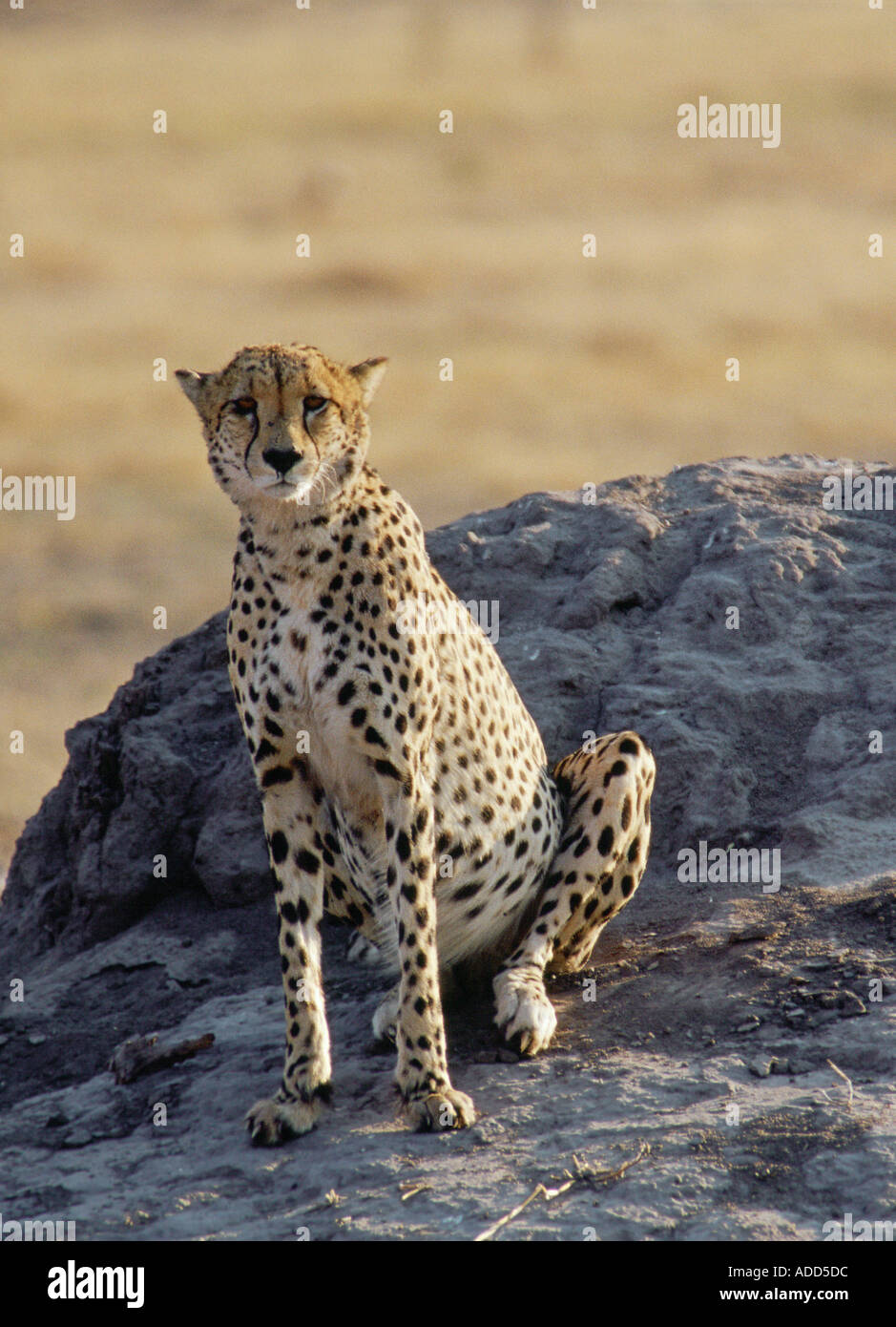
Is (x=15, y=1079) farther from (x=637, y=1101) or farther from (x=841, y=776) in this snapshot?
(x=841, y=776)

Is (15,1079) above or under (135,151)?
under

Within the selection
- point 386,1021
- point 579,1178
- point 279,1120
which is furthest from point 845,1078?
point 279,1120

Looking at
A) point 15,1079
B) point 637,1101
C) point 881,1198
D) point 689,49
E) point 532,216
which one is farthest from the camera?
point 689,49

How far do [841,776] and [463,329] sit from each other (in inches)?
513

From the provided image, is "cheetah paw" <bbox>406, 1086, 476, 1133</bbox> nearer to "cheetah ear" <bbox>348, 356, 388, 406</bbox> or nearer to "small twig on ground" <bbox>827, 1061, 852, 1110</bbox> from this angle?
"small twig on ground" <bbox>827, 1061, 852, 1110</bbox>

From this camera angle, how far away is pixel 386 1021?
4.56m

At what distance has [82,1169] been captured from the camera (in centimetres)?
414

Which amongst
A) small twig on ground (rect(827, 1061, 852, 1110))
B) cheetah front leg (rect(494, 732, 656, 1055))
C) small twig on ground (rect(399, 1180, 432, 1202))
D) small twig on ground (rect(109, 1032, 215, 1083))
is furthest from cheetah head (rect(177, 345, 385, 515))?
small twig on ground (rect(827, 1061, 852, 1110))

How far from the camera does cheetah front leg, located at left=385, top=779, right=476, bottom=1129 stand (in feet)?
13.5

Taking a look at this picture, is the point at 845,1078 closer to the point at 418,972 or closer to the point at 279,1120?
the point at 418,972

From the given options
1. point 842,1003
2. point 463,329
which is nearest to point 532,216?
point 463,329

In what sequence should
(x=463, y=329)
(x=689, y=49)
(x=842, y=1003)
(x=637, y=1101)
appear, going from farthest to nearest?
(x=689, y=49)
(x=463, y=329)
(x=842, y=1003)
(x=637, y=1101)

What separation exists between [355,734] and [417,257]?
16.0 meters

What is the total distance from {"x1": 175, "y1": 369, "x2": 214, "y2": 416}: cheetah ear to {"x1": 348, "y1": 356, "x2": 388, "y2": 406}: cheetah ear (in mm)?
354
